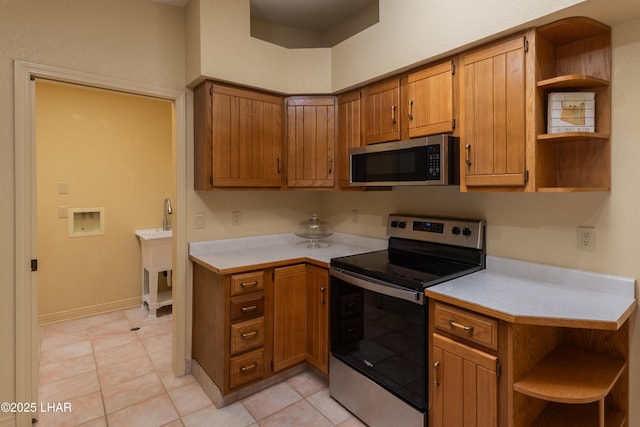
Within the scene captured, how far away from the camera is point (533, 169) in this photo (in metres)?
1.55

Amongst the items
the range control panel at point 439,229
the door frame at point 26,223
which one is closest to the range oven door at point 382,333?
the range control panel at point 439,229

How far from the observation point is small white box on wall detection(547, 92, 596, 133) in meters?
1.56

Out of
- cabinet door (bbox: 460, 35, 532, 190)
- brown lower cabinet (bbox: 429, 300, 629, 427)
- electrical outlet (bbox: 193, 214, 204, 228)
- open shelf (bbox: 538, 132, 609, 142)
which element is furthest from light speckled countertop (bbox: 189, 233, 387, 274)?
open shelf (bbox: 538, 132, 609, 142)

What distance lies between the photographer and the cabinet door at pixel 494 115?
1583mm

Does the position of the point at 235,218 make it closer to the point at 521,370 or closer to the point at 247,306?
the point at 247,306

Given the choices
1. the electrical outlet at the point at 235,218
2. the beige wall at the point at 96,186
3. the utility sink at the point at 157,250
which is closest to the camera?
the electrical outlet at the point at 235,218

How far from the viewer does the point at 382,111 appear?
2242mm

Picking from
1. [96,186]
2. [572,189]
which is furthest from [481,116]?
[96,186]

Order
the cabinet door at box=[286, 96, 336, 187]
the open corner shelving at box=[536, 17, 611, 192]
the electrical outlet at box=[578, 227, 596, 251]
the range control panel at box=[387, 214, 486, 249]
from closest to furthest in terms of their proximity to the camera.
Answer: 1. the open corner shelving at box=[536, 17, 611, 192]
2. the electrical outlet at box=[578, 227, 596, 251]
3. the range control panel at box=[387, 214, 486, 249]
4. the cabinet door at box=[286, 96, 336, 187]

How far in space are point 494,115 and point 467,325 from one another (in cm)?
101

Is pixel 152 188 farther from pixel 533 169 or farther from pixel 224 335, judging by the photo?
pixel 533 169

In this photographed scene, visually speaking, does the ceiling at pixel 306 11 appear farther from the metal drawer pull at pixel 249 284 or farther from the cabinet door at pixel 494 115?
the metal drawer pull at pixel 249 284

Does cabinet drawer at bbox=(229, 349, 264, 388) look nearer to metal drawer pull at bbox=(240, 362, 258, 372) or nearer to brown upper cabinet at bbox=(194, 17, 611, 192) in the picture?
metal drawer pull at bbox=(240, 362, 258, 372)

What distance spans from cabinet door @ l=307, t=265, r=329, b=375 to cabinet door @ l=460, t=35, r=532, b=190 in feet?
3.52
